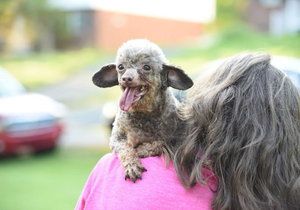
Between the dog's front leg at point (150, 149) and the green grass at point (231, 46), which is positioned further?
the green grass at point (231, 46)

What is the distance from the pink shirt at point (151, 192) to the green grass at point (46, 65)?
851 inches

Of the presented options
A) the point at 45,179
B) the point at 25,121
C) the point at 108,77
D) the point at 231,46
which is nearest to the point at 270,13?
the point at 231,46

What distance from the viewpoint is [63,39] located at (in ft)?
112

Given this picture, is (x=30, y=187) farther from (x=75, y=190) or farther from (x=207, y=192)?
(x=207, y=192)

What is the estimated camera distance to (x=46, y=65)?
1054 inches

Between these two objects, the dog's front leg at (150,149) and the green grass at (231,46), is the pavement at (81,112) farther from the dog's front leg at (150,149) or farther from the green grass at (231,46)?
the dog's front leg at (150,149)

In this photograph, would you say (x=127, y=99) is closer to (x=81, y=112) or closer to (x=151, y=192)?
(x=151, y=192)

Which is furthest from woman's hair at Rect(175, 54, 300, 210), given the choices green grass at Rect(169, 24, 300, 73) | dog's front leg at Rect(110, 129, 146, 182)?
green grass at Rect(169, 24, 300, 73)

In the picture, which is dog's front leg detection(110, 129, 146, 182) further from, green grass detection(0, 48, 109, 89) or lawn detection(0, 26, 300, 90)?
green grass detection(0, 48, 109, 89)

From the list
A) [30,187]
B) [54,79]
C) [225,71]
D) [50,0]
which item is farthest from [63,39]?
[225,71]

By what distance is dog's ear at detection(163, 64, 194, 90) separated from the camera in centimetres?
270

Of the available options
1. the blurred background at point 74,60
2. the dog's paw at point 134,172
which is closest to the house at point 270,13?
the blurred background at point 74,60

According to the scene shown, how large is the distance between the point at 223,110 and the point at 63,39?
32.6 m

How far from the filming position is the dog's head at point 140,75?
2.70 metres
